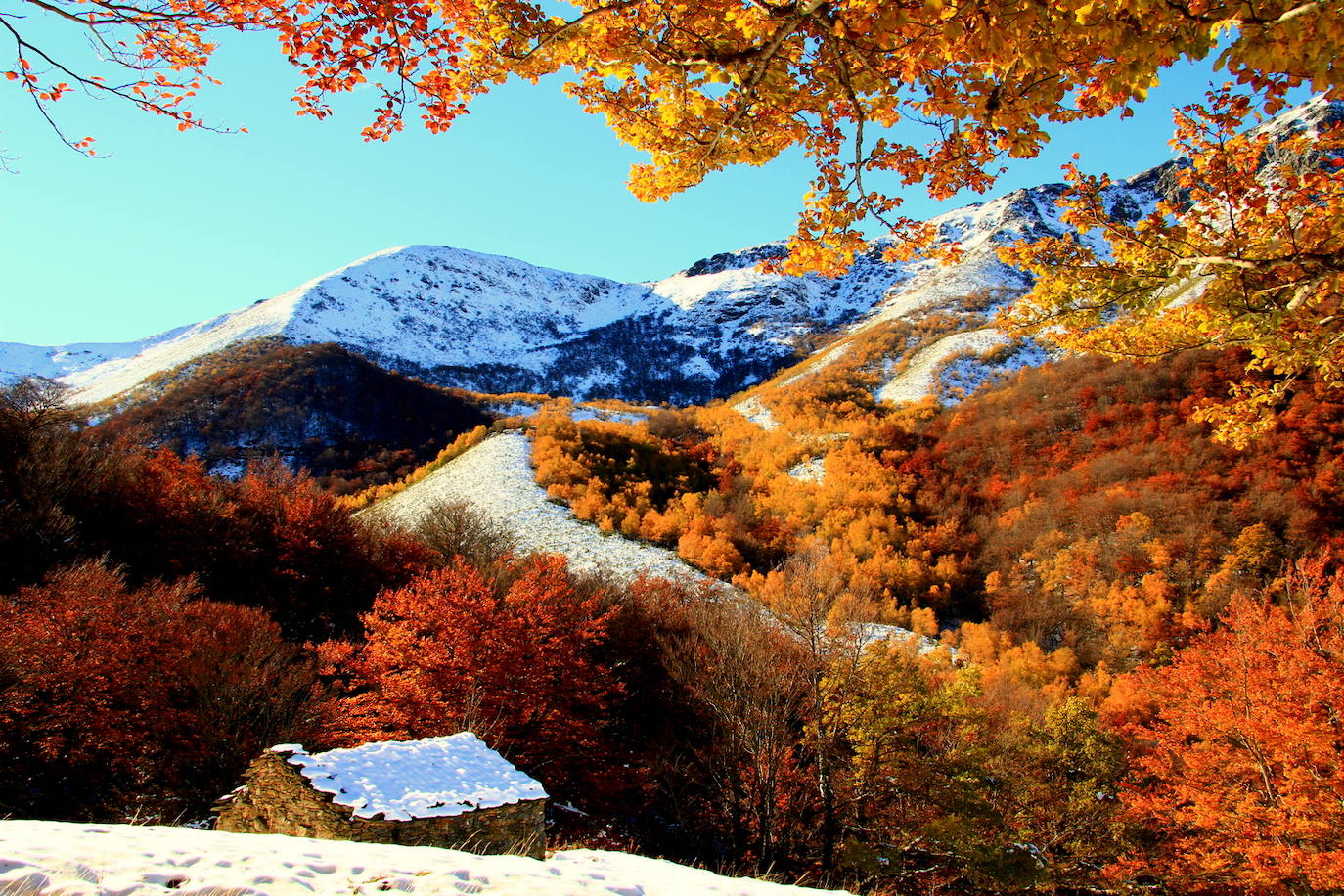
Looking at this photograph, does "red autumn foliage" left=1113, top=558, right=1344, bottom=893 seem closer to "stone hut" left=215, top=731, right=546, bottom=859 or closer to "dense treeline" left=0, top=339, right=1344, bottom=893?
"dense treeline" left=0, top=339, right=1344, bottom=893

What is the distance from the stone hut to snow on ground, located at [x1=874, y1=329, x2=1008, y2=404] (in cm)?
4400

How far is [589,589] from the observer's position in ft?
71.2

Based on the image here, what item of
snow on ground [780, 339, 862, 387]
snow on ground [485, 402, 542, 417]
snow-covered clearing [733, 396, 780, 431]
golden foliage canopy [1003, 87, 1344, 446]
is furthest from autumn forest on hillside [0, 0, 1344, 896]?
snow on ground [485, 402, 542, 417]

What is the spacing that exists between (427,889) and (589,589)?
1875cm

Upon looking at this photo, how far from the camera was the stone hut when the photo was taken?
632 centimetres

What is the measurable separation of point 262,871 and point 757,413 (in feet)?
161

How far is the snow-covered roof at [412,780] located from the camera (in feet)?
21.1

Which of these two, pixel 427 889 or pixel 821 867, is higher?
pixel 427 889

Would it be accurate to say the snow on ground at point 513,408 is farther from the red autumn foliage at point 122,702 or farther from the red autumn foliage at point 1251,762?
the red autumn foliage at point 1251,762

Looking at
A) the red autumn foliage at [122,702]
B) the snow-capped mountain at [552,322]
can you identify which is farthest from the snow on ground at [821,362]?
the red autumn foliage at [122,702]

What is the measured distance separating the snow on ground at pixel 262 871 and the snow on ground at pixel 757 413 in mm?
44028

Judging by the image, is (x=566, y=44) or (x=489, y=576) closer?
(x=566, y=44)

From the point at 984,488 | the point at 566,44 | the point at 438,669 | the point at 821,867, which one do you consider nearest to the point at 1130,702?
the point at 821,867

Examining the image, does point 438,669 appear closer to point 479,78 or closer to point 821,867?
point 821,867
